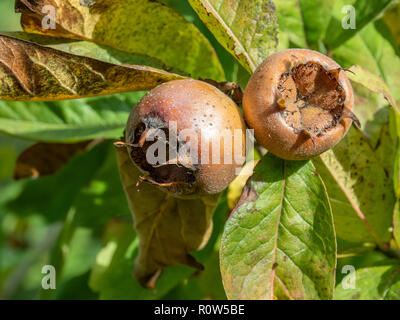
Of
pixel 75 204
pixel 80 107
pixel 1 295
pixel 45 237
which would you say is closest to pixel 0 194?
pixel 45 237

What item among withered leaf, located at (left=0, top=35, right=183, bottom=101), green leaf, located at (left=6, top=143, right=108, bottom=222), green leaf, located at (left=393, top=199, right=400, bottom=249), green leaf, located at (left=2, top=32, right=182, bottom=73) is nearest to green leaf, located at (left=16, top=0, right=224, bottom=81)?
green leaf, located at (left=2, top=32, right=182, bottom=73)

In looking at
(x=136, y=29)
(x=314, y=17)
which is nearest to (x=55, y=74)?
(x=136, y=29)

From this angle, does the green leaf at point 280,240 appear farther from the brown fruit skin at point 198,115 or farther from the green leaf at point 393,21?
the green leaf at point 393,21

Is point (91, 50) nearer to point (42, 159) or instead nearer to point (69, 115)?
point (69, 115)

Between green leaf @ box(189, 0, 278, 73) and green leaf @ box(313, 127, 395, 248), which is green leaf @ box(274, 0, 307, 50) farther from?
green leaf @ box(313, 127, 395, 248)

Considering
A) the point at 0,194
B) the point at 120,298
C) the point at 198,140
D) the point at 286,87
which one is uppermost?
the point at 286,87

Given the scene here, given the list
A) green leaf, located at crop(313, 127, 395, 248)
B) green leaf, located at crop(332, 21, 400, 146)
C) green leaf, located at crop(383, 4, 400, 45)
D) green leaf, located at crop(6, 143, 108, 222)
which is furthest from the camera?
green leaf, located at crop(6, 143, 108, 222)

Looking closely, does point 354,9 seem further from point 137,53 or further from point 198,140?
point 198,140
